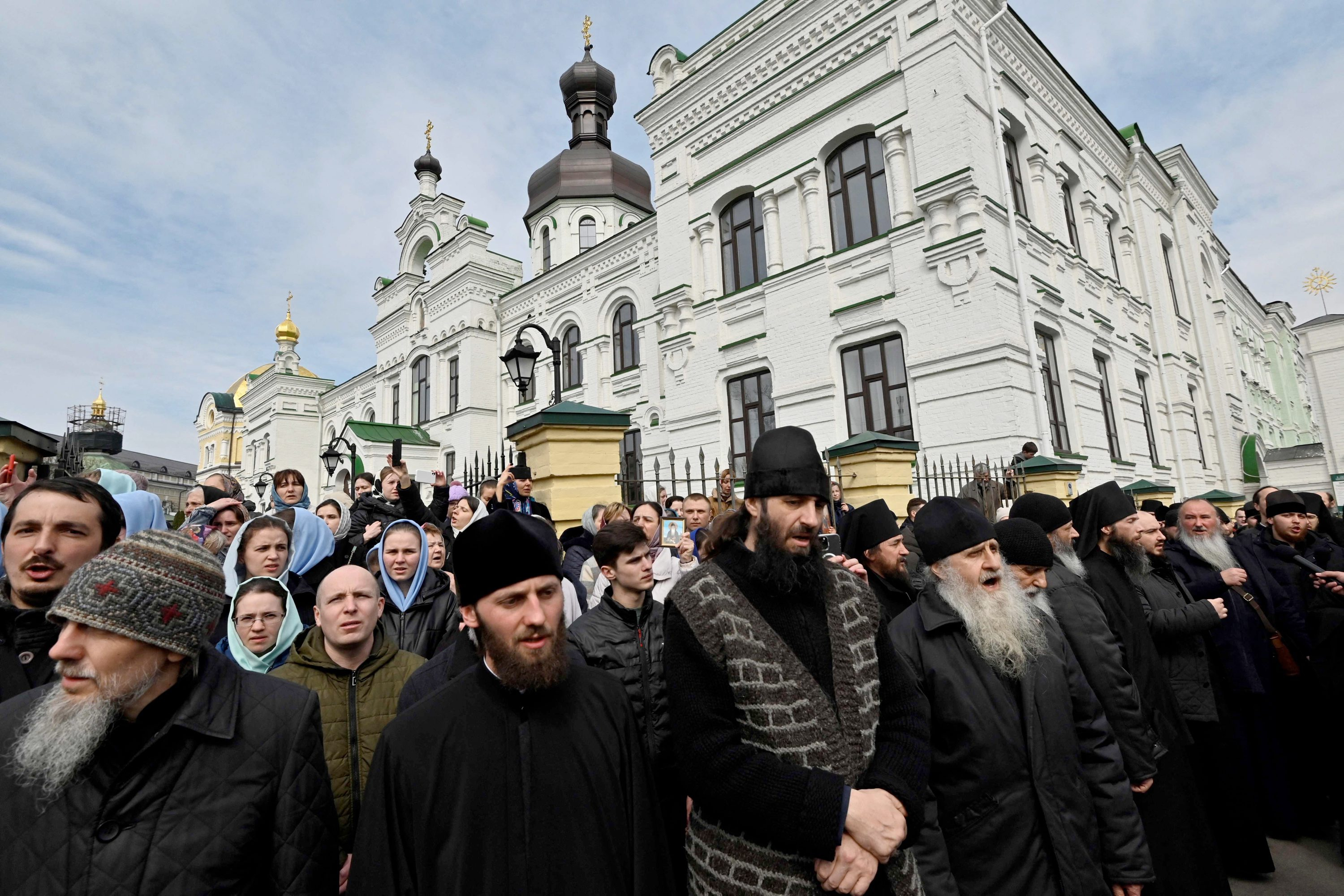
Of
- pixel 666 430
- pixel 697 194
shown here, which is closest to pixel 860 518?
pixel 666 430

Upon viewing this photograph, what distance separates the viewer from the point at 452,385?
25.4m

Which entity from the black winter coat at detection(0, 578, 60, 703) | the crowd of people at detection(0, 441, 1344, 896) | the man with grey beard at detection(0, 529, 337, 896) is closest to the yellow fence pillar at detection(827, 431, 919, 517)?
the crowd of people at detection(0, 441, 1344, 896)

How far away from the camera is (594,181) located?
2609 centimetres

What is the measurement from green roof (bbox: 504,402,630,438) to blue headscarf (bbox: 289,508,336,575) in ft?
8.56

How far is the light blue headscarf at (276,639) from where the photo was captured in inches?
108

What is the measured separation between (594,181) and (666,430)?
14.8m

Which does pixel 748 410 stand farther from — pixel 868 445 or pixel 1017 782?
pixel 1017 782

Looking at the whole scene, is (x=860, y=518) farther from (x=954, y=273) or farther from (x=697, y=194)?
(x=697, y=194)

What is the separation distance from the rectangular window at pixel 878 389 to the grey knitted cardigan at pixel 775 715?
10.7 meters

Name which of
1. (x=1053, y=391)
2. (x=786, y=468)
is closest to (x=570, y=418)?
(x=786, y=468)

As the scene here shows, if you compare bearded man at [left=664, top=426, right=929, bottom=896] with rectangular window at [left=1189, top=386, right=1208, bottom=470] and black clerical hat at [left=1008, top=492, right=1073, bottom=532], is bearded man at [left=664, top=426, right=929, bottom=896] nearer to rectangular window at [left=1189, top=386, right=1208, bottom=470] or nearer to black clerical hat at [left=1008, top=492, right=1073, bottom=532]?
black clerical hat at [left=1008, top=492, right=1073, bottom=532]

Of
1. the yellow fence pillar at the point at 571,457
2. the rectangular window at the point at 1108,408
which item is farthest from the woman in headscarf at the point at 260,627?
the rectangular window at the point at 1108,408

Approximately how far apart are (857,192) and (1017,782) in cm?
1298

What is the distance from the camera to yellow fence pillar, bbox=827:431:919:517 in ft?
29.0
